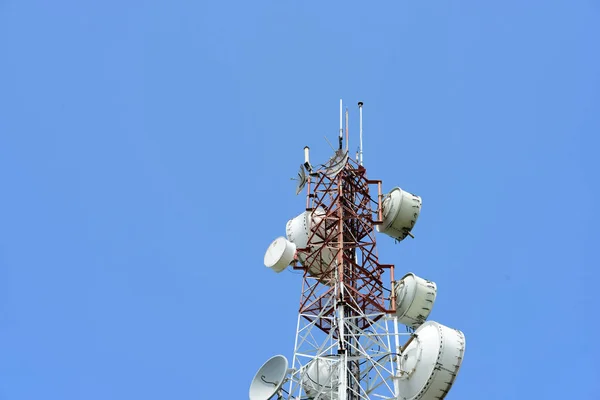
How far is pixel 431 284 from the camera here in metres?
46.0

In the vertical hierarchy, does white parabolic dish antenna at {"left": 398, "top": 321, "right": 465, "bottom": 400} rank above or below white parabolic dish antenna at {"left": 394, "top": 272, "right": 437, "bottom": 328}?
below

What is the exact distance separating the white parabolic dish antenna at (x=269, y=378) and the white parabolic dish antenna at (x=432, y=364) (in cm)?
551

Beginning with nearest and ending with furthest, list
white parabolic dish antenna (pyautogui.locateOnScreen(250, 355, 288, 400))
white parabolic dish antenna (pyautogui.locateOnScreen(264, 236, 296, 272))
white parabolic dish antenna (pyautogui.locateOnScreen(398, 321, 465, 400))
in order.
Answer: white parabolic dish antenna (pyautogui.locateOnScreen(398, 321, 465, 400))
white parabolic dish antenna (pyautogui.locateOnScreen(250, 355, 288, 400))
white parabolic dish antenna (pyautogui.locateOnScreen(264, 236, 296, 272))

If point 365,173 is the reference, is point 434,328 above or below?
below

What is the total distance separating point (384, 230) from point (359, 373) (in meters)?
8.76

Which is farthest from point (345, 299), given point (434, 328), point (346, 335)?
point (434, 328)

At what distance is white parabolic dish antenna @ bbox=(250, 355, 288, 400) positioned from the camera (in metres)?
42.4

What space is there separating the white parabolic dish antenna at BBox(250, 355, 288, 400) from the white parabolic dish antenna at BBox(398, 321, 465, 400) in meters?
5.51

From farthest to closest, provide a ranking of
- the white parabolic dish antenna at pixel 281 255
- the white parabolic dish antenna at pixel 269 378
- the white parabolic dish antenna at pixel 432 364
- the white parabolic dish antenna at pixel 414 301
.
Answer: the white parabolic dish antenna at pixel 281 255
the white parabolic dish antenna at pixel 414 301
the white parabolic dish antenna at pixel 269 378
the white parabolic dish antenna at pixel 432 364

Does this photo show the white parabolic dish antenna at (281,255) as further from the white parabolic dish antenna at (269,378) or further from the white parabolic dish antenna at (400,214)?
the white parabolic dish antenna at (269,378)

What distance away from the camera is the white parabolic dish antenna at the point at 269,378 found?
1670 inches

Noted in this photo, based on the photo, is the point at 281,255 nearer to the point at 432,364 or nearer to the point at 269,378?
the point at 269,378

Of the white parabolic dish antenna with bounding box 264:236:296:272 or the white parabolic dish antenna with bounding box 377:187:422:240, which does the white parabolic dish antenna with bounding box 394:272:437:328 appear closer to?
the white parabolic dish antenna with bounding box 377:187:422:240

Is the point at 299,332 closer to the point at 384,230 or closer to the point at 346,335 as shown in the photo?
the point at 346,335
